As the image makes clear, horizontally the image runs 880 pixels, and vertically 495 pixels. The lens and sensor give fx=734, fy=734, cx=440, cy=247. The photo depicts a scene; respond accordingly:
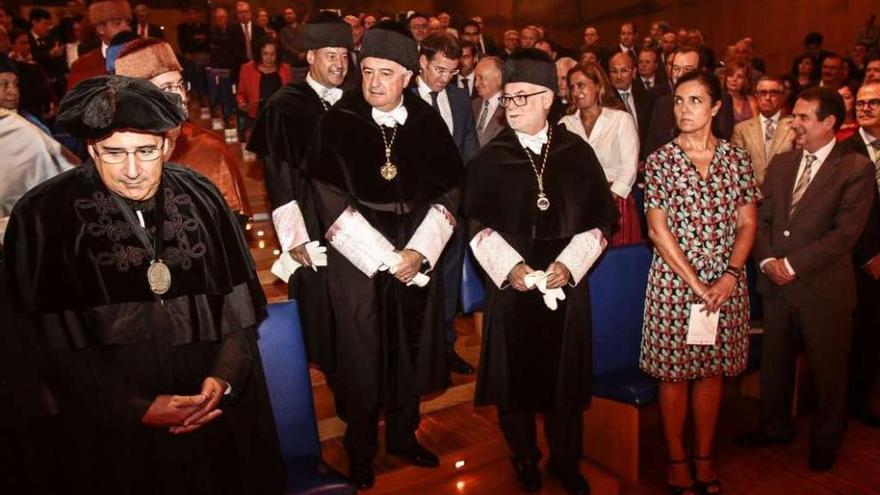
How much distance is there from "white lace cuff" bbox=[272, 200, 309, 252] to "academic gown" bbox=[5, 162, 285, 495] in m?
0.95

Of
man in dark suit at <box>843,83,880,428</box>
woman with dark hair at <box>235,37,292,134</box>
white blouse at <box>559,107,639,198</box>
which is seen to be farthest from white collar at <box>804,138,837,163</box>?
woman with dark hair at <box>235,37,292,134</box>

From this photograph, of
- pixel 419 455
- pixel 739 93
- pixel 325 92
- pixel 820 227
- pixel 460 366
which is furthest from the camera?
pixel 739 93

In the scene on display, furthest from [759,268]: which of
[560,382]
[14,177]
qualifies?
[14,177]

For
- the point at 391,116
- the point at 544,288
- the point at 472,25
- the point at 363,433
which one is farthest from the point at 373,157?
the point at 472,25

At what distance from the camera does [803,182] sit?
11.5ft

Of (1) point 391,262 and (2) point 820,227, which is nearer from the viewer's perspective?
(1) point 391,262

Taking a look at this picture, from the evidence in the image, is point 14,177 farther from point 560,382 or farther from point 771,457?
point 771,457

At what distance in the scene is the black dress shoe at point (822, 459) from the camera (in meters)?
3.56

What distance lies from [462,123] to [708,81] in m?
1.66

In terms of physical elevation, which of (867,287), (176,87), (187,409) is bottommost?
(867,287)

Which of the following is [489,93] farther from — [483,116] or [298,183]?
[298,183]

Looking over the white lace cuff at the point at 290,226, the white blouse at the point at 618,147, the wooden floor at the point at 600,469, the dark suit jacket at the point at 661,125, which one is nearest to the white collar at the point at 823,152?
the white blouse at the point at 618,147

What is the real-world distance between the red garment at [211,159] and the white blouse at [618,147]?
2167mm

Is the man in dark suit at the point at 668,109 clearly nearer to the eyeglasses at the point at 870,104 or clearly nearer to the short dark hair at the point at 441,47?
the eyeglasses at the point at 870,104
